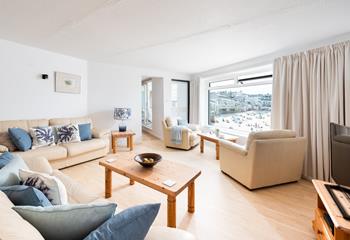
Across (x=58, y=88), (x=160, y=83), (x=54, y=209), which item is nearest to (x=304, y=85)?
(x=54, y=209)

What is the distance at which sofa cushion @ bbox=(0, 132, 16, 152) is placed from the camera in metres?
2.62

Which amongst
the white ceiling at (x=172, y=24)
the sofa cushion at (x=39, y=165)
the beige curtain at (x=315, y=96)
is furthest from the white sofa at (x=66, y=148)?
the beige curtain at (x=315, y=96)

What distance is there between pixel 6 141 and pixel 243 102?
15.9 feet

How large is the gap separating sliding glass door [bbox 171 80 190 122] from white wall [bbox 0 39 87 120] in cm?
286

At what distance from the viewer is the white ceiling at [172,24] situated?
184 centimetres

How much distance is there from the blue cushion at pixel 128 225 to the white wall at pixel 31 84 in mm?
3627

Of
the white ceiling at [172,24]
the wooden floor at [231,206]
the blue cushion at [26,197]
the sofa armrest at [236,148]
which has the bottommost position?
the wooden floor at [231,206]

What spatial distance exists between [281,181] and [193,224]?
1590 mm

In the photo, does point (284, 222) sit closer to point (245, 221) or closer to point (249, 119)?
point (245, 221)

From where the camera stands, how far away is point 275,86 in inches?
129

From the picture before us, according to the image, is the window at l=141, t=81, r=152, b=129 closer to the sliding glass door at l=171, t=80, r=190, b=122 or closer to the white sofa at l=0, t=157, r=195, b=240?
the sliding glass door at l=171, t=80, r=190, b=122

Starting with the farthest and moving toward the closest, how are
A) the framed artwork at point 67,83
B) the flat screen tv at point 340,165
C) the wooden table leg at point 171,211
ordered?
the framed artwork at point 67,83 → the wooden table leg at point 171,211 → the flat screen tv at point 340,165

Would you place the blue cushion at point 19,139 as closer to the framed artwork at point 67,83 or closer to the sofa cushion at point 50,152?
the sofa cushion at point 50,152

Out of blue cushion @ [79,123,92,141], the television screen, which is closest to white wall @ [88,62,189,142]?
blue cushion @ [79,123,92,141]
